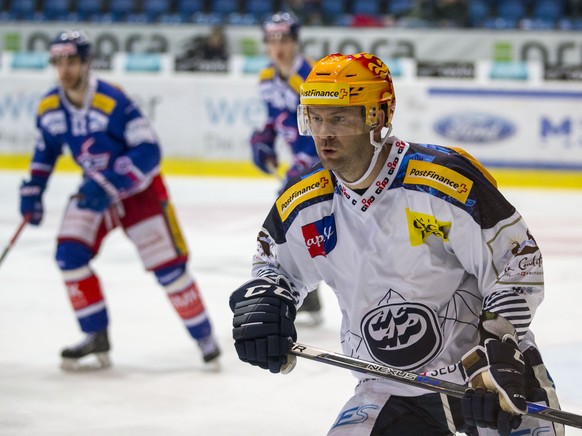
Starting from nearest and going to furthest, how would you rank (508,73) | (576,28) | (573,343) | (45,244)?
(573,343), (45,244), (508,73), (576,28)

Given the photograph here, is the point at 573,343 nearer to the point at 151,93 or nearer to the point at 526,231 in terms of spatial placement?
the point at 526,231

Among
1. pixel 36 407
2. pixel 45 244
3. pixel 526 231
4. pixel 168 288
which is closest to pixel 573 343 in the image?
pixel 168 288

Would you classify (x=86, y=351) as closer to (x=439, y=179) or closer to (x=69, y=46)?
(x=69, y=46)

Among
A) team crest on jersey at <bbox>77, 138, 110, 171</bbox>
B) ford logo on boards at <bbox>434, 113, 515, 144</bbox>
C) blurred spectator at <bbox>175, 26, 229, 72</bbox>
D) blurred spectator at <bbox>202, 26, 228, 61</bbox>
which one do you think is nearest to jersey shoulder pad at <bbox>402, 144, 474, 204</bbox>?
team crest on jersey at <bbox>77, 138, 110, 171</bbox>

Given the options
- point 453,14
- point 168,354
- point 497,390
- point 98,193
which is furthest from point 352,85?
point 453,14

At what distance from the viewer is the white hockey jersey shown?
2340mm

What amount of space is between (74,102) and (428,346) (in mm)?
2603

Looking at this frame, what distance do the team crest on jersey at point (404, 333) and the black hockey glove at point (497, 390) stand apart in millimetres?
237

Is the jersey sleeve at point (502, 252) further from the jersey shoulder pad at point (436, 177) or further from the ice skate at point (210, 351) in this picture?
the ice skate at point (210, 351)

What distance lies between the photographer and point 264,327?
2.37 meters

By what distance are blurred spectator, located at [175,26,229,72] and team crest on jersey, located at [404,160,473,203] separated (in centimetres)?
792

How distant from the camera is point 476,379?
222 cm

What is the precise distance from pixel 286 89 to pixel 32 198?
1609 mm

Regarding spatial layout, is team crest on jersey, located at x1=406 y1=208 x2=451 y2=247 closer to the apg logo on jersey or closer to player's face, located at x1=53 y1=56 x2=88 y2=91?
the apg logo on jersey
